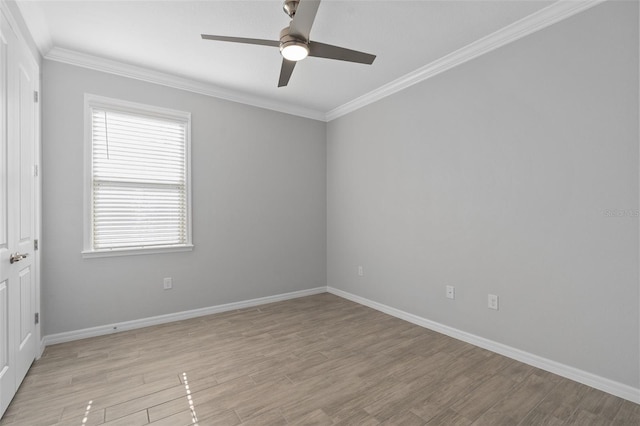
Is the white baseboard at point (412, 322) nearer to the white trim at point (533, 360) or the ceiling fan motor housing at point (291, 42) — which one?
the white trim at point (533, 360)

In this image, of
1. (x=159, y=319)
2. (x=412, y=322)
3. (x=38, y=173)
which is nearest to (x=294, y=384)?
(x=412, y=322)

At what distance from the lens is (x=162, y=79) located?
337 cm

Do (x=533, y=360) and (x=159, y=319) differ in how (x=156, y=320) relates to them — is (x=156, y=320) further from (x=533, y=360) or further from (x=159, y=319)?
(x=533, y=360)

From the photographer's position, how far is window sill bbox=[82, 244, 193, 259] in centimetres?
303

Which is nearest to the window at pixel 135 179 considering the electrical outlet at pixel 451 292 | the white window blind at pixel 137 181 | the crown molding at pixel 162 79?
the white window blind at pixel 137 181

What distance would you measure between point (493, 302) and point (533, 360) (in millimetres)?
490

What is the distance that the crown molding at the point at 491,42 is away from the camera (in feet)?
7.31

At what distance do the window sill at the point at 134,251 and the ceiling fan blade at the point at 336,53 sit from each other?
2.51 m

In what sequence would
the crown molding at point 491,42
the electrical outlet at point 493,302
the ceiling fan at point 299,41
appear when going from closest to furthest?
the ceiling fan at point 299,41 → the crown molding at point 491,42 → the electrical outlet at point 493,302

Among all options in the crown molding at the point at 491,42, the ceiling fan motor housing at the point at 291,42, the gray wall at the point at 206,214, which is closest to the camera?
the ceiling fan motor housing at the point at 291,42

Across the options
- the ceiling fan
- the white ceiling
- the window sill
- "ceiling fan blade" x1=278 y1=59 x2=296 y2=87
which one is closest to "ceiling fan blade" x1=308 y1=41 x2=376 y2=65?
the ceiling fan

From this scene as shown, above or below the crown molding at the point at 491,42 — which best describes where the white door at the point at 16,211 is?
below

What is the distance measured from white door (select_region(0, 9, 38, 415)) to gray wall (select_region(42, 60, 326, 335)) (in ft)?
1.28

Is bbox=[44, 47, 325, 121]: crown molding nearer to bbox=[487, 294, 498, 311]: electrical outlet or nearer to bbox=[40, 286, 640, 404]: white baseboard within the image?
bbox=[40, 286, 640, 404]: white baseboard
